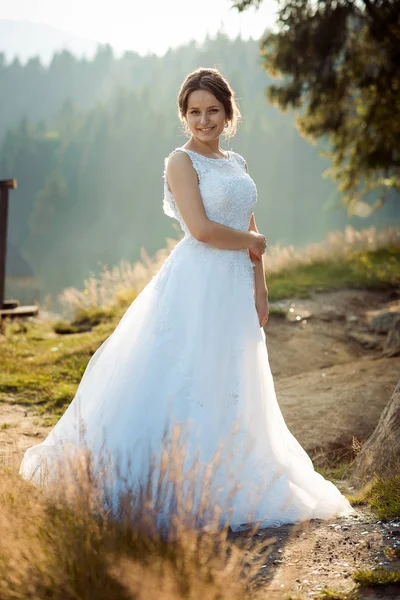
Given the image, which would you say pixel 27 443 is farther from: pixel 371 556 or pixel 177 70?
pixel 177 70

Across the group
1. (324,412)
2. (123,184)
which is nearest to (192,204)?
(324,412)

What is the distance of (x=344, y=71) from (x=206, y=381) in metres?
11.7

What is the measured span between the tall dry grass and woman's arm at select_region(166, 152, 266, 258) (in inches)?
302

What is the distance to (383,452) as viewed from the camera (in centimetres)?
415

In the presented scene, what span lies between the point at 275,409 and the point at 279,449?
22 centimetres

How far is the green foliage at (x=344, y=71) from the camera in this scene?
Result: 12.7 metres

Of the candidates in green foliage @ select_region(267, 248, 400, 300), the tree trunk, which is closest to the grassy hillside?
green foliage @ select_region(267, 248, 400, 300)

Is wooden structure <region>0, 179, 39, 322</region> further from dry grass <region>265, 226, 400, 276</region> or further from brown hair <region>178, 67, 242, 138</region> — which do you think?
brown hair <region>178, 67, 242, 138</region>

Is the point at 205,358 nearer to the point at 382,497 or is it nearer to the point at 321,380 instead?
the point at 382,497

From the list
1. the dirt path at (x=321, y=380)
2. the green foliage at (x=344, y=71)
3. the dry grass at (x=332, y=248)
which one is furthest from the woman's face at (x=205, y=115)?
the green foliage at (x=344, y=71)

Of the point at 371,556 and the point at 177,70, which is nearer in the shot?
the point at 371,556

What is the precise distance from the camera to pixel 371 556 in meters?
2.92

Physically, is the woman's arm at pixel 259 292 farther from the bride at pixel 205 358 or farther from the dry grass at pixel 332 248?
the dry grass at pixel 332 248

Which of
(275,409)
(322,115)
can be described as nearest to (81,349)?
(275,409)
